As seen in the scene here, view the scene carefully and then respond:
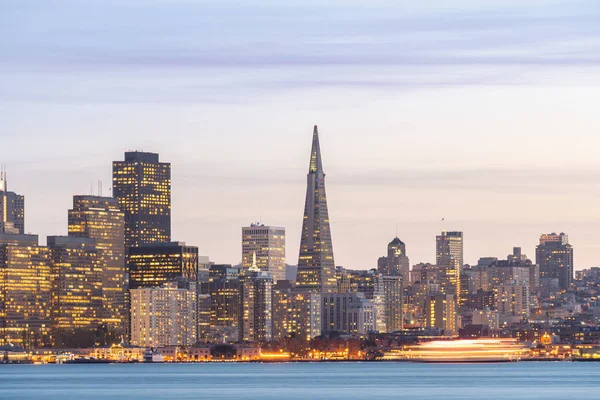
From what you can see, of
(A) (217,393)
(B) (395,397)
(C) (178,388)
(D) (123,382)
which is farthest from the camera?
(D) (123,382)

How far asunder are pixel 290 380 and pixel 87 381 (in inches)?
886

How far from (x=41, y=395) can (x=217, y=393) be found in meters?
16.0

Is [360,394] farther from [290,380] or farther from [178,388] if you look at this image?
[290,380]

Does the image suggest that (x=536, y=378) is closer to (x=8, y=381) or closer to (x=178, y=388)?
(x=178, y=388)

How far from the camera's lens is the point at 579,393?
519ft

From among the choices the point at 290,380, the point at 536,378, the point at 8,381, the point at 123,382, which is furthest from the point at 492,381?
the point at 8,381

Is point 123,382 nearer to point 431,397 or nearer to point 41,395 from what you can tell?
point 41,395

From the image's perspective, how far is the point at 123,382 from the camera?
7466 inches

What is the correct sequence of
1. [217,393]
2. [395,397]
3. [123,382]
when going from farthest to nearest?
[123,382]
[217,393]
[395,397]

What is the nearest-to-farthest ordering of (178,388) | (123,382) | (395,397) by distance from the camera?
1. (395,397)
2. (178,388)
3. (123,382)

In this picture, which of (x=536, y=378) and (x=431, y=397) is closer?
(x=431, y=397)

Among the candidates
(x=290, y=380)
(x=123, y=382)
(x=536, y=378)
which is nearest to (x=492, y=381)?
(x=536, y=378)

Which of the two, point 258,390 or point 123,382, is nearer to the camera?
point 258,390

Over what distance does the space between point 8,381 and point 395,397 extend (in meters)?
60.7
